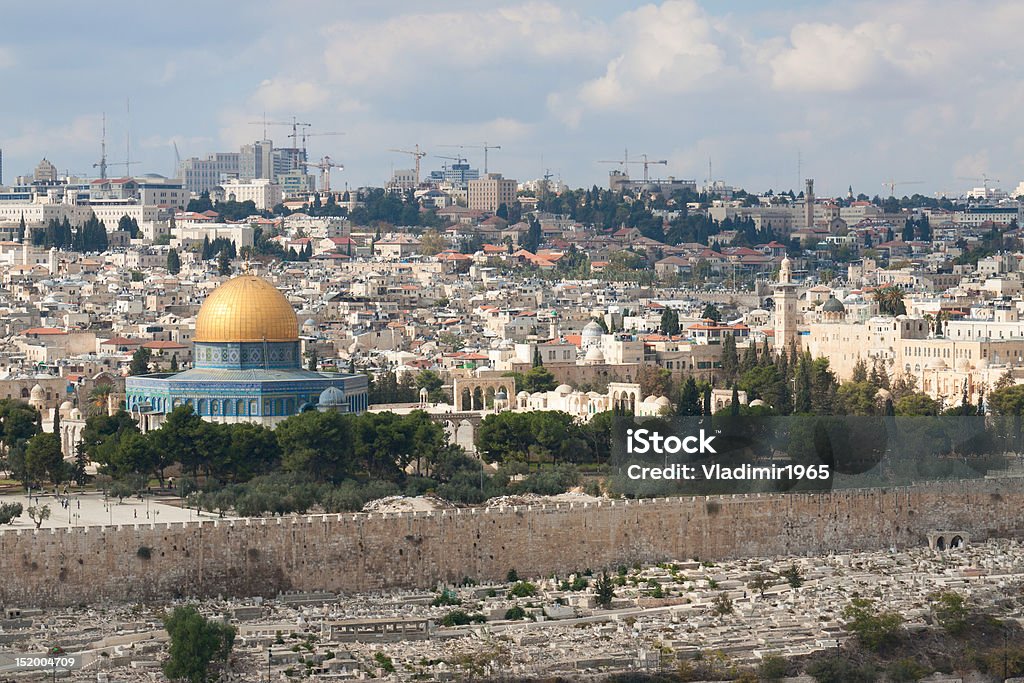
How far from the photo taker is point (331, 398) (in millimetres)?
58250

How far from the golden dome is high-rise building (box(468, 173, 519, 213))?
112064 millimetres

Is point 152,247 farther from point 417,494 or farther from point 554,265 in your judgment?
point 417,494

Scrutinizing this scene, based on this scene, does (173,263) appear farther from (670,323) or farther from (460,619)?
(460,619)

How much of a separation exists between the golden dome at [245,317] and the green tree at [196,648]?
22244 millimetres

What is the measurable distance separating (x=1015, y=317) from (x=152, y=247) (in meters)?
59.1

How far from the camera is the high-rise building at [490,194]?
6845 inches

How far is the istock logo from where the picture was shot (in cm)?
4828

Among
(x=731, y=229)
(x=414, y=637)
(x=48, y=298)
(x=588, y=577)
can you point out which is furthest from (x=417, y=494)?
(x=731, y=229)

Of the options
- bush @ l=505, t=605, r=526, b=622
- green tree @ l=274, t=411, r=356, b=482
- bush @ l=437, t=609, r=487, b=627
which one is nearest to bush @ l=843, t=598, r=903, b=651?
bush @ l=505, t=605, r=526, b=622

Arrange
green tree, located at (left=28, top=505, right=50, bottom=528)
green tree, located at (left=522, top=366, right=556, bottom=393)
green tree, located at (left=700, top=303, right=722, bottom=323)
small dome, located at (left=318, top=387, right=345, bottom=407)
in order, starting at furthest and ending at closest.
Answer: green tree, located at (left=700, top=303, right=722, bottom=323)
green tree, located at (left=522, top=366, right=556, bottom=393)
small dome, located at (left=318, top=387, right=345, bottom=407)
green tree, located at (left=28, top=505, right=50, bottom=528)

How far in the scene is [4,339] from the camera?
84.9m

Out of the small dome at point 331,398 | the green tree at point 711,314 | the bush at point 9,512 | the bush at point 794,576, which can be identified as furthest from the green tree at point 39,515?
the green tree at point 711,314

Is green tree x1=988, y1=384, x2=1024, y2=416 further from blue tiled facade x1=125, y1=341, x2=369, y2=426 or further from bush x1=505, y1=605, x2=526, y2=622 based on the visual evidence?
bush x1=505, y1=605, x2=526, y2=622

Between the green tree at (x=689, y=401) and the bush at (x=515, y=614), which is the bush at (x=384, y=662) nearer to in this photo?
the bush at (x=515, y=614)
